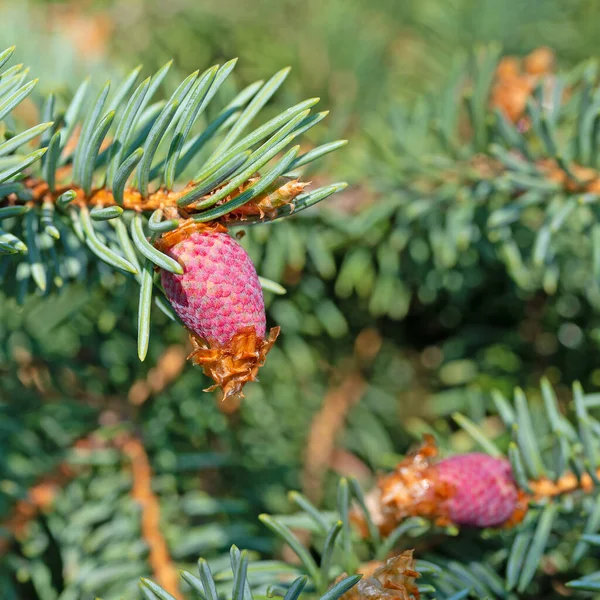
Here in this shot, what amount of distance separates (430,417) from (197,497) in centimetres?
34

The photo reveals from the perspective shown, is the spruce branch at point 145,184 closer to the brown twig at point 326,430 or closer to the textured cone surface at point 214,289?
the textured cone surface at point 214,289

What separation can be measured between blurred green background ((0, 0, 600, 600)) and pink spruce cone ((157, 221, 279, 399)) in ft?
0.73

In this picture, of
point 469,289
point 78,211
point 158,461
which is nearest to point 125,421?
point 158,461

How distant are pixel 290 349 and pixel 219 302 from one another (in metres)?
0.43

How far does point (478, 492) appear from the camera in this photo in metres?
0.56

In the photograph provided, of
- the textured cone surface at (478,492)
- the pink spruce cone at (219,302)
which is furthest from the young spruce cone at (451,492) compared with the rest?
the pink spruce cone at (219,302)

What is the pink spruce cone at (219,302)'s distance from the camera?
17.4 inches

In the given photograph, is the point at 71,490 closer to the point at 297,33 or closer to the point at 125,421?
the point at 125,421

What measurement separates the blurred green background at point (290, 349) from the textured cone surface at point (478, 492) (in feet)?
0.29

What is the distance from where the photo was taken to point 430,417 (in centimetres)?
91

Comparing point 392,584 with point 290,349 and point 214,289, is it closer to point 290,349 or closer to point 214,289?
point 214,289

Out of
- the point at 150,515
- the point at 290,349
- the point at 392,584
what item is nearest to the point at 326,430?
the point at 290,349

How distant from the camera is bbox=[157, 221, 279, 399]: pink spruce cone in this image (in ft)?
1.45

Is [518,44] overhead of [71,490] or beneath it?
overhead
